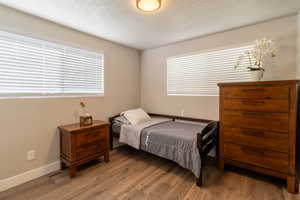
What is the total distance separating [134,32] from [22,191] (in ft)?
9.03

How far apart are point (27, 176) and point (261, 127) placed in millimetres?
3169

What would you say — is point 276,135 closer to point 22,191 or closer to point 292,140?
point 292,140

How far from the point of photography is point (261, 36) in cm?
223

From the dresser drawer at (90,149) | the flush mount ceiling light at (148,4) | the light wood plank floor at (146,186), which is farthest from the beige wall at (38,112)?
the flush mount ceiling light at (148,4)

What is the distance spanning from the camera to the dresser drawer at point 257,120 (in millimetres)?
1736

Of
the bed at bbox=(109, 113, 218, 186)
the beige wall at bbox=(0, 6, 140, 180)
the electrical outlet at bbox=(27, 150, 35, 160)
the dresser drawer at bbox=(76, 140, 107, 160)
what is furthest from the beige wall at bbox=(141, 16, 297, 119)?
the electrical outlet at bbox=(27, 150, 35, 160)

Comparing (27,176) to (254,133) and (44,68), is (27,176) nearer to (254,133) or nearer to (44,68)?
(44,68)

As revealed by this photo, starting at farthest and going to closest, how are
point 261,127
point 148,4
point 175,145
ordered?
point 175,145, point 261,127, point 148,4

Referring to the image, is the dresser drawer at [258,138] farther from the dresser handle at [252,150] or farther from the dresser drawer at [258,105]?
the dresser drawer at [258,105]

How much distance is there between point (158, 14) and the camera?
1984mm

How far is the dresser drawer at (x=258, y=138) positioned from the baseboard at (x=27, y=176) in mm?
2635

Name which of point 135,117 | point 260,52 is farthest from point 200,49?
point 135,117

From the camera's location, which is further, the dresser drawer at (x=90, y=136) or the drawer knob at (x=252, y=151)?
the dresser drawer at (x=90, y=136)

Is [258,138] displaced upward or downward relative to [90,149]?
upward
